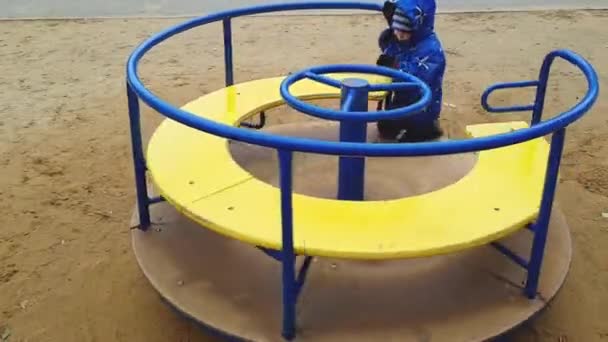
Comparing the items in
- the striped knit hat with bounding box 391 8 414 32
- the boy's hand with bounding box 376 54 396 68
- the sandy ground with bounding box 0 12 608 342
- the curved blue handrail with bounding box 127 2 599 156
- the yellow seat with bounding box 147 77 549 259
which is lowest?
the sandy ground with bounding box 0 12 608 342

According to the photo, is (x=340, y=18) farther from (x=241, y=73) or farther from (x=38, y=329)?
(x=38, y=329)

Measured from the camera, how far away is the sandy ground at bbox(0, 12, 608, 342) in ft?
10.6

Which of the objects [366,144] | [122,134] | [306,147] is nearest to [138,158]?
[306,147]

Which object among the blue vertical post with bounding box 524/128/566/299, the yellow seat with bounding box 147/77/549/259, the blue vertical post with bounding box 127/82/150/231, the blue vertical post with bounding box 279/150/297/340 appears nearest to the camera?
Answer: the blue vertical post with bounding box 279/150/297/340

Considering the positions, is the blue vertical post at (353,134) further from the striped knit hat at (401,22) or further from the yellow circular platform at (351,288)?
the striped knit hat at (401,22)

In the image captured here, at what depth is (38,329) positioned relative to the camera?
123 inches

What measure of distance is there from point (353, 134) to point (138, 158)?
0.96 meters

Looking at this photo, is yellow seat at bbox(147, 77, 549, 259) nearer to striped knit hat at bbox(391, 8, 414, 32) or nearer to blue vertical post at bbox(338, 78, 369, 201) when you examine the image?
blue vertical post at bbox(338, 78, 369, 201)

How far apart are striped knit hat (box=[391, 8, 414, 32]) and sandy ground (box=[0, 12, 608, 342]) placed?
45.8 inches

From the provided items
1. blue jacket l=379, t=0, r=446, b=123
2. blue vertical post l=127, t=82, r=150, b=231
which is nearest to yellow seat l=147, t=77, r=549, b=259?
blue vertical post l=127, t=82, r=150, b=231

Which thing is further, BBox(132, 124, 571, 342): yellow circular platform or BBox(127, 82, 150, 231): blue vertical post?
BBox(127, 82, 150, 231): blue vertical post

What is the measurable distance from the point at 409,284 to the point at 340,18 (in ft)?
16.9

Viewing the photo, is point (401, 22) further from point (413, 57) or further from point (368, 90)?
point (368, 90)

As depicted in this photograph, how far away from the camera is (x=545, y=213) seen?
2.69 meters
